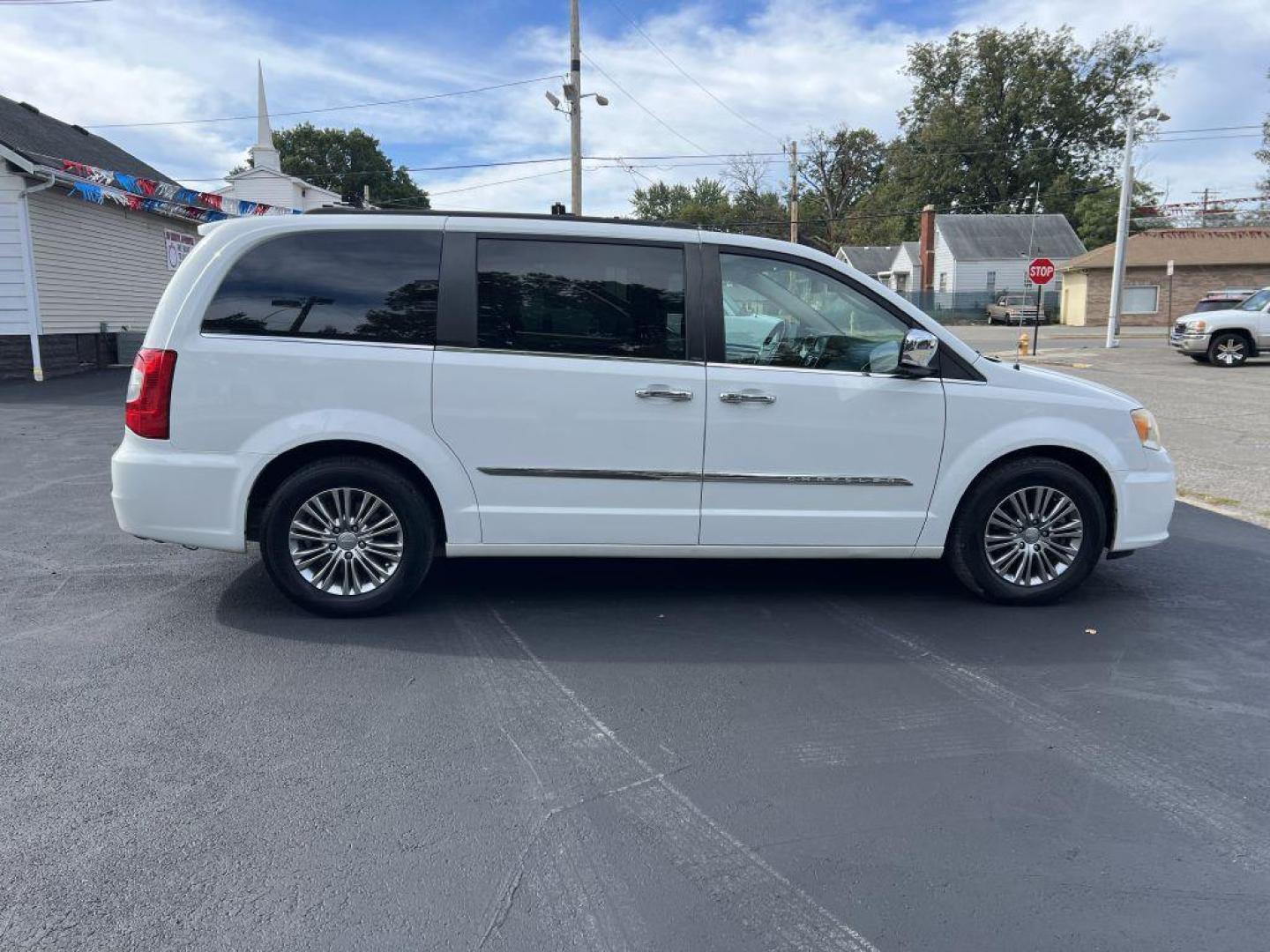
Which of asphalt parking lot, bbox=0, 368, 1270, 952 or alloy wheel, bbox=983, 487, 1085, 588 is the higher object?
alloy wheel, bbox=983, 487, 1085, 588

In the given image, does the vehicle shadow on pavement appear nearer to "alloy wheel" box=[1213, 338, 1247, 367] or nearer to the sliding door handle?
the sliding door handle

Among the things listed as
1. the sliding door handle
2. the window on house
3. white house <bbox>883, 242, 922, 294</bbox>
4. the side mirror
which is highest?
white house <bbox>883, 242, 922, 294</bbox>

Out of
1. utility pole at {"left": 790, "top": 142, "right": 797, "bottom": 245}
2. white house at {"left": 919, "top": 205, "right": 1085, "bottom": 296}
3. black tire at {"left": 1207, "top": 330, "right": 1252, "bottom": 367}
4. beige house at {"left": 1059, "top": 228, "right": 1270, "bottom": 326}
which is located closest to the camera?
black tire at {"left": 1207, "top": 330, "right": 1252, "bottom": 367}

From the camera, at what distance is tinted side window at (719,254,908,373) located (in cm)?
478

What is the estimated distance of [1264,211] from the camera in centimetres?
6744

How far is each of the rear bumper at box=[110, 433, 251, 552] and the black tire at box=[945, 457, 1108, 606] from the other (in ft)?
12.4

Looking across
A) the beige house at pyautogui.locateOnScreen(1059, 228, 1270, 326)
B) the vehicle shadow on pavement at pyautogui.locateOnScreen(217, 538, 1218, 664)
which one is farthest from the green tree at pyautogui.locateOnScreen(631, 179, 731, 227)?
the vehicle shadow on pavement at pyautogui.locateOnScreen(217, 538, 1218, 664)

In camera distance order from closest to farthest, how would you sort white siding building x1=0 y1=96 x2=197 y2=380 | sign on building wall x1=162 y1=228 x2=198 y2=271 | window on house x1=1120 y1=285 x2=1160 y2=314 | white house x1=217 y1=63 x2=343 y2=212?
white siding building x1=0 y1=96 x2=197 y2=380, sign on building wall x1=162 y1=228 x2=198 y2=271, white house x1=217 y1=63 x2=343 y2=212, window on house x1=1120 y1=285 x2=1160 y2=314

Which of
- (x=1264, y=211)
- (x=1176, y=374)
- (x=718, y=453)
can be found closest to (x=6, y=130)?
(x=718, y=453)

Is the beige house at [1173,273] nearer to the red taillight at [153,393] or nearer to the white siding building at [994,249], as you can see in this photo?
the white siding building at [994,249]

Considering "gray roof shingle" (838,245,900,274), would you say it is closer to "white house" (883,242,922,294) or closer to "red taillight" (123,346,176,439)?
"white house" (883,242,922,294)

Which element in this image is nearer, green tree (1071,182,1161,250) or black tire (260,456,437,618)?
black tire (260,456,437,618)

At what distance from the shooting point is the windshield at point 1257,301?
22312 mm

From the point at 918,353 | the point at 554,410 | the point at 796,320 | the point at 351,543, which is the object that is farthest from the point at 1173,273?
the point at 351,543
